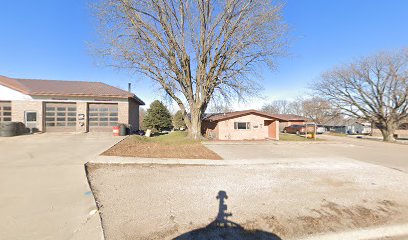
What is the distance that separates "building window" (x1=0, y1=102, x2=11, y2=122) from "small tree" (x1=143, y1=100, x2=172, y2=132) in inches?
640

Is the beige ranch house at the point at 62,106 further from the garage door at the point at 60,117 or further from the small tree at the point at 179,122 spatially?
the small tree at the point at 179,122

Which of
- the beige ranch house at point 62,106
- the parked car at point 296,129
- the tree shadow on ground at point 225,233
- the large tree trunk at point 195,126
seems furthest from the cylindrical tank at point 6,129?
the parked car at point 296,129

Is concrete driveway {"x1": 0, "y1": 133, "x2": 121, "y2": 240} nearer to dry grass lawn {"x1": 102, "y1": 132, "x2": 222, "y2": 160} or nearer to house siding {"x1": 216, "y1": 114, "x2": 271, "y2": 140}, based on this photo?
dry grass lawn {"x1": 102, "y1": 132, "x2": 222, "y2": 160}

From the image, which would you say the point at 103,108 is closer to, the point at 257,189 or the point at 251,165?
the point at 251,165

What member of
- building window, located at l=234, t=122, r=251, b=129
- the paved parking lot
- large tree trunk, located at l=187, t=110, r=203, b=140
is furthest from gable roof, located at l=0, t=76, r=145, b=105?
the paved parking lot

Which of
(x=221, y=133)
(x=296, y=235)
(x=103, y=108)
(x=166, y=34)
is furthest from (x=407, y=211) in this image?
(x=103, y=108)

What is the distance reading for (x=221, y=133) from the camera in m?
19.7

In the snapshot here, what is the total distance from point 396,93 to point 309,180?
27025 mm

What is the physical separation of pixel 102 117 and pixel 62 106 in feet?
12.0

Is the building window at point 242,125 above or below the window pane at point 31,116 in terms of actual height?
below

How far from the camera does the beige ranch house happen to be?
17.0 m

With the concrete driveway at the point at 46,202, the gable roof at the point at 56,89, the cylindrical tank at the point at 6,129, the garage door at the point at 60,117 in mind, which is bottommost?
the concrete driveway at the point at 46,202

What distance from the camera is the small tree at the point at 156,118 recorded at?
102 feet

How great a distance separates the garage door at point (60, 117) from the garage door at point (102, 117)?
1.47 meters
